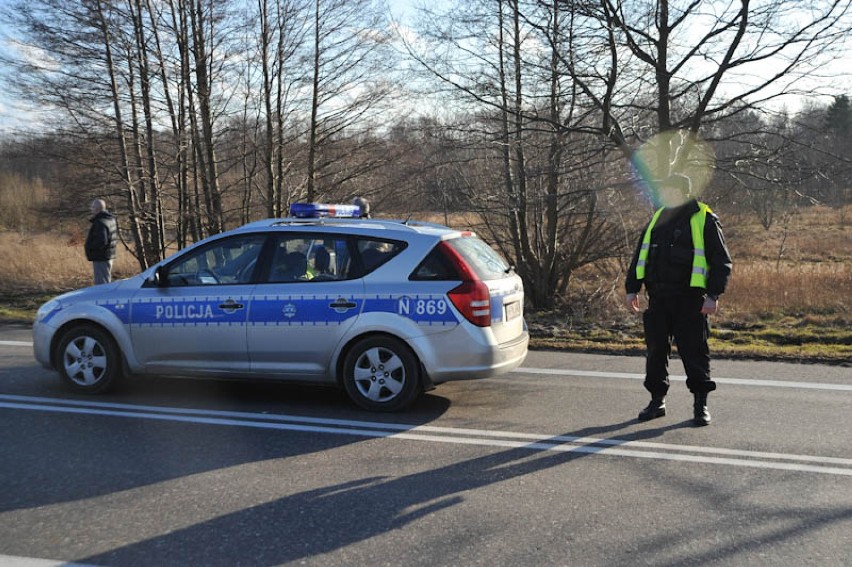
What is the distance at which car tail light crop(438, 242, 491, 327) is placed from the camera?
6.09 metres

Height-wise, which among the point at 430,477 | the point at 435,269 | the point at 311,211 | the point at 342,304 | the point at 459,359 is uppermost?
the point at 311,211

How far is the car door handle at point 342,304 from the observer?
20.6 feet

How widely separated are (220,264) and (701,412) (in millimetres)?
4109

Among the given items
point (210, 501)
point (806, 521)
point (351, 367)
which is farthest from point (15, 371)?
point (806, 521)

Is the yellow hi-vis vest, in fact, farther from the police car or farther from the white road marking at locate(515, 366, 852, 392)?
the white road marking at locate(515, 366, 852, 392)

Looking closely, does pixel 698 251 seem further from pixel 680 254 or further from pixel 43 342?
pixel 43 342

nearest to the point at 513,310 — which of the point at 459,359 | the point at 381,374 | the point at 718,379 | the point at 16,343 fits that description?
the point at 459,359

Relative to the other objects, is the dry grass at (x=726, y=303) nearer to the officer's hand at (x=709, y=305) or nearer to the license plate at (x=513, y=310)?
the license plate at (x=513, y=310)

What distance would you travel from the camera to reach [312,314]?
6.34 metres

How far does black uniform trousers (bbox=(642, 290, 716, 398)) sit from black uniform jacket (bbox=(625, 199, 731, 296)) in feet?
0.32

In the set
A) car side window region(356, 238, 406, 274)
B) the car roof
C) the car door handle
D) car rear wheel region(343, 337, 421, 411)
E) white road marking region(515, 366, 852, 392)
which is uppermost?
the car roof

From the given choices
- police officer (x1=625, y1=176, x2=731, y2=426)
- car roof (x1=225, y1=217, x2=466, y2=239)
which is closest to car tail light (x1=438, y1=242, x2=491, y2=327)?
car roof (x1=225, y1=217, x2=466, y2=239)

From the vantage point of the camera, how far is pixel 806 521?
4000 millimetres

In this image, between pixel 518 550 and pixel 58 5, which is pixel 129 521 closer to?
Answer: pixel 518 550
